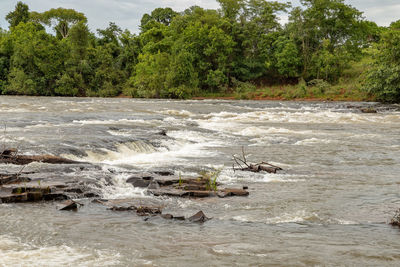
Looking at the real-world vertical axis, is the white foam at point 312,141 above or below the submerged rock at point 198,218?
below

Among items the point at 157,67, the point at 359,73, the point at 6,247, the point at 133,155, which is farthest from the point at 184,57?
the point at 6,247

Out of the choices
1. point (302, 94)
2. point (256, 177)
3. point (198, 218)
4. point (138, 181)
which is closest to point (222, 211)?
point (198, 218)

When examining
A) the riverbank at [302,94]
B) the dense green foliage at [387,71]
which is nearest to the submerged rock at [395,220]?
the dense green foliage at [387,71]

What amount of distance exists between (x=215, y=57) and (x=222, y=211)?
161ft

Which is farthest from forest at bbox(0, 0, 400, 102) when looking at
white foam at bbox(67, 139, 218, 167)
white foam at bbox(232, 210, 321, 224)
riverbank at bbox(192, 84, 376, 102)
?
white foam at bbox(232, 210, 321, 224)

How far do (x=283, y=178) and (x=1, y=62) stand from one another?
50.4 metres

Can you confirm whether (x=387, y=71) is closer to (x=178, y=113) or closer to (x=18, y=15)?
(x=178, y=113)

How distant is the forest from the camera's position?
50.9m

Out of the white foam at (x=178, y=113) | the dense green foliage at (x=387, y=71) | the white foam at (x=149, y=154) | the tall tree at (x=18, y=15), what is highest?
the tall tree at (x=18, y=15)

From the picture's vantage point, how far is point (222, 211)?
772 centimetres

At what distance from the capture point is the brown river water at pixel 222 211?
5.50 metres

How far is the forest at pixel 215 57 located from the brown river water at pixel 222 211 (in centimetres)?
3399

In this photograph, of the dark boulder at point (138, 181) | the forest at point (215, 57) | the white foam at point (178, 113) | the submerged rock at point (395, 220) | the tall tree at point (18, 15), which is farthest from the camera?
the tall tree at point (18, 15)

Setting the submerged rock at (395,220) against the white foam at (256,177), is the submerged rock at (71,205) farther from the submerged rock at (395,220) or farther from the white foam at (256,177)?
the submerged rock at (395,220)
